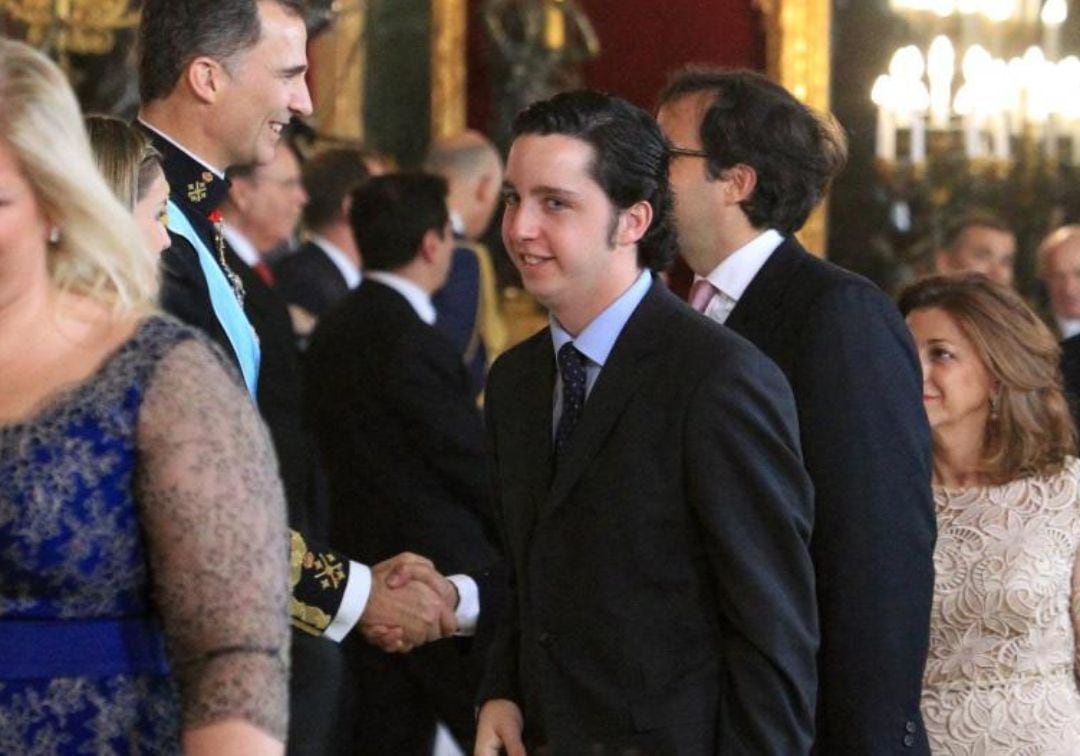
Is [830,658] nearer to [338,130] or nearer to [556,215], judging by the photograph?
[556,215]

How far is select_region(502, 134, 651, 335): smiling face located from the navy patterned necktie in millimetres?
36

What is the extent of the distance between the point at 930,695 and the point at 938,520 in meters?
0.35

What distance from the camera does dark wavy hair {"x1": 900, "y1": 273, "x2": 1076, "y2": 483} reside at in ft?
14.4

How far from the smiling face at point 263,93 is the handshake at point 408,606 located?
101cm

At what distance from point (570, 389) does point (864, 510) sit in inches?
21.9

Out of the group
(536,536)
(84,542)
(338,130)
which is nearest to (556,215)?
(536,536)

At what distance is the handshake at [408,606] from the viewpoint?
4.52 metres

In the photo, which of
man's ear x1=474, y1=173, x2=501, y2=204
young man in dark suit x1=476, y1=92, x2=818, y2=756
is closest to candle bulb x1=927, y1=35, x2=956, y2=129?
man's ear x1=474, y1=173, x2=501, y2=204

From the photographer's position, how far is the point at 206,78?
3.86 meters

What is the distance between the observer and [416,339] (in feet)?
19.0

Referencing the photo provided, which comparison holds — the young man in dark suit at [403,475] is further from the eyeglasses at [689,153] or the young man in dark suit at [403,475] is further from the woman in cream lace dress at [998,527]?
the eyeglasses at [689,153]

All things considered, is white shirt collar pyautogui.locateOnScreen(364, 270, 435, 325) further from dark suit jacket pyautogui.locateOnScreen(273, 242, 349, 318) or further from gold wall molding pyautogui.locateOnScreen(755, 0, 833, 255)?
gold wall molding pyautogui.locateOnScreen(755, 0, 833, 255)

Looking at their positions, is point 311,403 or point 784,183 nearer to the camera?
point 784,183

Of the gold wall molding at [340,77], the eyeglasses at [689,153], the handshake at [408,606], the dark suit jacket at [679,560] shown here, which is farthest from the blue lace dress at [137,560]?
the gold wall molding at [340,77]
